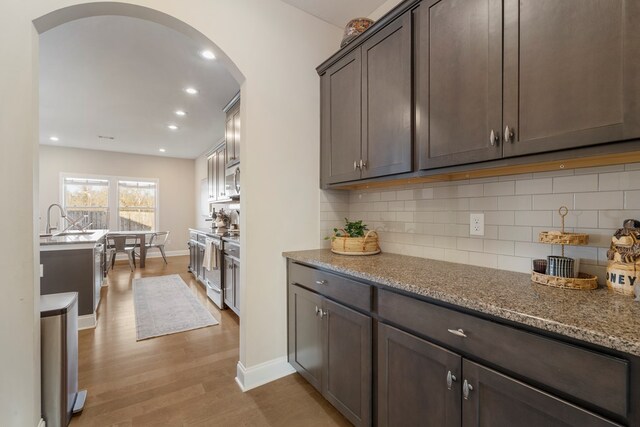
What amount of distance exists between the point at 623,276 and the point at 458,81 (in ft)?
3.37

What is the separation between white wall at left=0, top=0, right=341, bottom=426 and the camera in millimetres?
1294

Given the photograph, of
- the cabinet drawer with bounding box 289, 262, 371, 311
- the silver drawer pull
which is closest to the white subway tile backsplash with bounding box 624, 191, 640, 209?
the silver drawer pull

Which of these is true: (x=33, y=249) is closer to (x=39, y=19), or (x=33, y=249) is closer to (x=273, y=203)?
(x=39, y=19)

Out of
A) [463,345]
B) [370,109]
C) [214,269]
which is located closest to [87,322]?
[214,269]

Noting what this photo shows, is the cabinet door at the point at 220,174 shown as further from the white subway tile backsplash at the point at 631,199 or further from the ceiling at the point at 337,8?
the white subway tile backsplash at the point at 631,199

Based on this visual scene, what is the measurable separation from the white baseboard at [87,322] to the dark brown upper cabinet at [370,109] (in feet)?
9.83

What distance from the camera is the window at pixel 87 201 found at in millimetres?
6664

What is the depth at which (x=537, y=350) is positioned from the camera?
84 cm

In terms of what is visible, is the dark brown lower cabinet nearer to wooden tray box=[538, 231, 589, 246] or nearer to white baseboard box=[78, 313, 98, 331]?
wooden tray box=[538, 231, 589, 246]

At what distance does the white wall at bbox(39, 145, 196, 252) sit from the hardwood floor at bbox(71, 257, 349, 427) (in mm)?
5259

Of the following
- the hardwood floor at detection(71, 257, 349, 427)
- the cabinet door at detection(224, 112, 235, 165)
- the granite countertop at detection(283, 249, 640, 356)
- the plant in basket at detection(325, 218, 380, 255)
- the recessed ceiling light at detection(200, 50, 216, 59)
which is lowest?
the hardwood floor at detection(71, 257, 349, 427)

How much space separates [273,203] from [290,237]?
301mm

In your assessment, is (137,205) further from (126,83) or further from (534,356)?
(534,356)

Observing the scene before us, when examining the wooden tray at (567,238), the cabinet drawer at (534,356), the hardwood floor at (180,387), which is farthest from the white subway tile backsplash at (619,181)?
the hardwood floor at (180,387)
